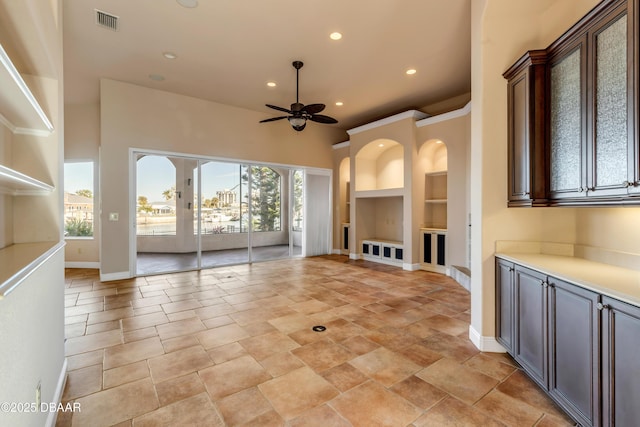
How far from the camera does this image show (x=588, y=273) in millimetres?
1989

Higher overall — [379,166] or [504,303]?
[379,166]

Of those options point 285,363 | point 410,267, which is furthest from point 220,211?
point 285,363

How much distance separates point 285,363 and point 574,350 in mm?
2130

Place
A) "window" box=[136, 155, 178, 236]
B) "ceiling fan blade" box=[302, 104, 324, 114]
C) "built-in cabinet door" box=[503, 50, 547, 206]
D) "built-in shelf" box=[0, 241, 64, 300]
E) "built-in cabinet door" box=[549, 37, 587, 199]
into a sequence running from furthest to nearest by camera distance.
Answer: "window" box=[136, 155, 178, 236]
"ceiling fan blade" box=[302, 104, 324, 114]
"built-in cabinet door" box=[503, 50, 547, 206]
"built-in cabinet door" box=[549, 37, 587, 199]
"built-in shelf" box=[0, 241, 64, 300]

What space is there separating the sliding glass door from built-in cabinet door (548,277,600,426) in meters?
6.00

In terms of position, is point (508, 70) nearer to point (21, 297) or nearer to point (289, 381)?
point (289, 381)

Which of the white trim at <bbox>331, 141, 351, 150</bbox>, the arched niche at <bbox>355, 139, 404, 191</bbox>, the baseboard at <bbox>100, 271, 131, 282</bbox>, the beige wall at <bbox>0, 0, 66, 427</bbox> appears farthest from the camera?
the white trim at <bbox>331, 141, 351, 150</bbox>

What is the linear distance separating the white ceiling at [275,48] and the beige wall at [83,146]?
38 cm

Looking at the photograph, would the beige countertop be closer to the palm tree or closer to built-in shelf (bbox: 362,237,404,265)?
built-in shelf (bbox: 362,237,404,265)

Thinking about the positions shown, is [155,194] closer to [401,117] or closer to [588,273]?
[401,117]

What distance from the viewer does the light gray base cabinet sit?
1499 millimetres

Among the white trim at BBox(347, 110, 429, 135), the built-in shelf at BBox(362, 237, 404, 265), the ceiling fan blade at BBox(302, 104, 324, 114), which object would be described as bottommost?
the built-in shelf at BBox(362, 237, 404, 265)

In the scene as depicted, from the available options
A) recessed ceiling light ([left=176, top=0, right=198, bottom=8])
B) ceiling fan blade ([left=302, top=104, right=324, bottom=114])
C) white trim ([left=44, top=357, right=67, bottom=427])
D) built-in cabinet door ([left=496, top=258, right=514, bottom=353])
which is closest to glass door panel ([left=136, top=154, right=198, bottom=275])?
ceiling fan blade ([left=302, top=104, right=324, bottom=114])

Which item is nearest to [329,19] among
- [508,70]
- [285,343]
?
[508,70]
